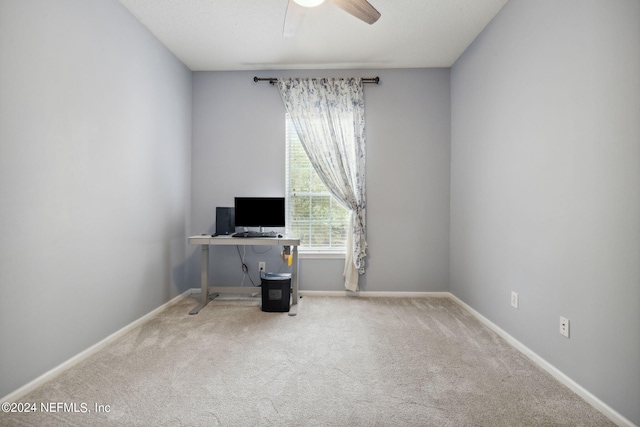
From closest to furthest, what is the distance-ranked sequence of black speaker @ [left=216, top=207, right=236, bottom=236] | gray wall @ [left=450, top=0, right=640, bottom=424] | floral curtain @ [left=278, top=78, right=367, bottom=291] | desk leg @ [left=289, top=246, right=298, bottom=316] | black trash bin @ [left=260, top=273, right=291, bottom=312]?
1. gray wall @ [left=450, top=0, right=640, bottom=424]
2. black trash bin @ [left=260, top=273, right=291, bottom=312]
3. desk leg @ [left=289, top=246, right=298, bottom=316]
4. black speaker @ [left=216, top=207, right=236, bottom=236]
5. floral curtain @ [left=278, top=78, right=367, bottom=291]

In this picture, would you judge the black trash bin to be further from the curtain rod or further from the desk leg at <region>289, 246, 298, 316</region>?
the curtain rod

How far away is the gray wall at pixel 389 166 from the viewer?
12.2 ft

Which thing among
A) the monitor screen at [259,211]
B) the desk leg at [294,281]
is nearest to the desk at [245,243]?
the desk leg at [294,281]

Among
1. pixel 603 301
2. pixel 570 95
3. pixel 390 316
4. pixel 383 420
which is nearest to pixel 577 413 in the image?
pixel 603 301

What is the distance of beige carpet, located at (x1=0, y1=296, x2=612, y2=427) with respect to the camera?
1567mm

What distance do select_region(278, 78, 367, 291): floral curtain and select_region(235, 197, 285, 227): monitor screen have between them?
2.15 feet

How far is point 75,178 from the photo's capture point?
6.85 feet

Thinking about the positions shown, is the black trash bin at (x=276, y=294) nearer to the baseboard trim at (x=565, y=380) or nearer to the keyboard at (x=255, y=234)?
the keyboard at (x=255, y=234)

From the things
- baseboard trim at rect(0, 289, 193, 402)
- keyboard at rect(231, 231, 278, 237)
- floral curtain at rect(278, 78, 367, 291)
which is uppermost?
floral curtain at rect(278, 78, 367, 291)

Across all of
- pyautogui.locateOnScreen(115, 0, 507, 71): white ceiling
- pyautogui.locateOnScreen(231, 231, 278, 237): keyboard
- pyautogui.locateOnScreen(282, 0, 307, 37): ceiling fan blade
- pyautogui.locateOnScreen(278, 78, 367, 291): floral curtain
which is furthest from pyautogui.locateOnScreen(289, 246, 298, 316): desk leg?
pyautogui.locateOnScreen(115, 0, 507, 71): white ceiling

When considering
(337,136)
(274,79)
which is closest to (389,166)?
(337,136)

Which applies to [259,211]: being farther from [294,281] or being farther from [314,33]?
[314,33]

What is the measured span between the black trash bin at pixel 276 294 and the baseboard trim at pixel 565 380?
1912 millimetres

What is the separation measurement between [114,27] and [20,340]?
2.34 m
